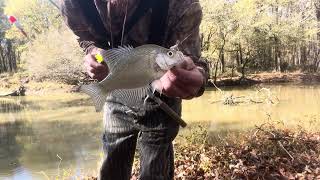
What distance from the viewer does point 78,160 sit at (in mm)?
9945

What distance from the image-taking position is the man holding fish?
2064 millimetres

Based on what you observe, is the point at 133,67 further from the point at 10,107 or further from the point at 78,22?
the point at 10,107

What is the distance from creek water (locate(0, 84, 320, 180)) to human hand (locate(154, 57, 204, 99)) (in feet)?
15.0

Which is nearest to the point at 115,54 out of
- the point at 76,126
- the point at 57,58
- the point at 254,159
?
the point at 254,159

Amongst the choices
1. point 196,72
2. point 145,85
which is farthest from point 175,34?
point 145,85

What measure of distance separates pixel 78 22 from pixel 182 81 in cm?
125

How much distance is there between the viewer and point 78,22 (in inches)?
117

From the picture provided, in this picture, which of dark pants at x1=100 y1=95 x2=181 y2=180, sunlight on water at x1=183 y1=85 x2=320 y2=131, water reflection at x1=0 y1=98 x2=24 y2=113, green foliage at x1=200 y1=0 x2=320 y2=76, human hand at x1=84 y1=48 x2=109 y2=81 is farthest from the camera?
green foliage at x1=200 y1=0 x2=320 y2=76

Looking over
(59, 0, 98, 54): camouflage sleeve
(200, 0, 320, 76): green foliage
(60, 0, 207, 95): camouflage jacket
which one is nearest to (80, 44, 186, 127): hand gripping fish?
(60, 0, 207, 95): camouflage jacket

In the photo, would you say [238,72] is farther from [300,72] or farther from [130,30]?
[130,30]

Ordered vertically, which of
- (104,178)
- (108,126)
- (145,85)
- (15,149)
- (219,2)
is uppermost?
(219,2)

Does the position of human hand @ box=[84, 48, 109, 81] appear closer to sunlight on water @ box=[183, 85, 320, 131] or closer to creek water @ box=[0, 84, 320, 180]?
creek water @ box=[0, 84, 320, 180]

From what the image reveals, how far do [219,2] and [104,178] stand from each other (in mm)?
30994

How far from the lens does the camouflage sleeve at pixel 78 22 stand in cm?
294
